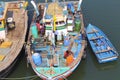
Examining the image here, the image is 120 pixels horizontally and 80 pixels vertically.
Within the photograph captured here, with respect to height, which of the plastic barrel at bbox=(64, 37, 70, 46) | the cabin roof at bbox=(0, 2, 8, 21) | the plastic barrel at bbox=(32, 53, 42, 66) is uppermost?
the cabin roof at bbox=(0, 2, 8, 21)

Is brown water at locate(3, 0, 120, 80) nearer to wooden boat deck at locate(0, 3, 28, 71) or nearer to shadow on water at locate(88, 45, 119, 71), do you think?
shadow on water at locate(88, 45, 119, 71)

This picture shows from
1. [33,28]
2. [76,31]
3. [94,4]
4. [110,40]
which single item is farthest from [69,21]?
[94,4]

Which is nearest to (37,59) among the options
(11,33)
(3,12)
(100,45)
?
(11,33)

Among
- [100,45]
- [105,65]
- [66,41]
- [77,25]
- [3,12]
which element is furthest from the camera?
[100,45]

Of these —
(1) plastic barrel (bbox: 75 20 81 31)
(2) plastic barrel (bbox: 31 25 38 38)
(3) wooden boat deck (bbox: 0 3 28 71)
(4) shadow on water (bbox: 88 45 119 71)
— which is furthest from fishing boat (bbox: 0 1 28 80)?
(4) shadow on water (bbox: 88 45 119 71)

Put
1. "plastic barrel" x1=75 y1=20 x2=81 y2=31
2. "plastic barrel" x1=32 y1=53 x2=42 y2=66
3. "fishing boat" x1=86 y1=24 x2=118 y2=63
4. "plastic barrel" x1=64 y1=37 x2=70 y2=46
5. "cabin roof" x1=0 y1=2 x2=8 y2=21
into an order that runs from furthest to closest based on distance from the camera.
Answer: "plastic barrel" x1=75 y1=20 x2=81 y2=31
"fishing boat" x1=86 y1=24 x2=118 y2=63
"cabin roof" x1=0 y1=2 x2=8 y2=21
"plastic barrel" x1=64 y1=37 x2=70 y2=46
"plastic barrel" x1=32 y1=53 x2=42 y2=66

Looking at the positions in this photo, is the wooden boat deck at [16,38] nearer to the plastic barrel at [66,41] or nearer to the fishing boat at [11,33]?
the fishing boat at [11,33]

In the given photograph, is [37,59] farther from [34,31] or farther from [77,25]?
[77,25]
